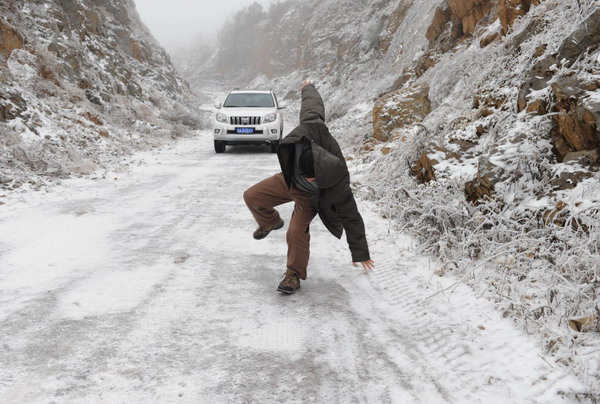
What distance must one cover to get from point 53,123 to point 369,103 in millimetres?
10836

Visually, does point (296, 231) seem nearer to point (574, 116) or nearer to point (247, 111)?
point (574, 116)

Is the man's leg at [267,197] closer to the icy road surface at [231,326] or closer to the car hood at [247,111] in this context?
the icy road surface at [231,326]

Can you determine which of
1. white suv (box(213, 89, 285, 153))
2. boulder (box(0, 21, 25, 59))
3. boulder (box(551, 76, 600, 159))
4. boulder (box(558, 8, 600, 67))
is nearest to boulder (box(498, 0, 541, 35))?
boulder (box(558, 8, 600, 67))

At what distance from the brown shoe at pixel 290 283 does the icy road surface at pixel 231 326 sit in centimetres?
8

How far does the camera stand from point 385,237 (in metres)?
4.96

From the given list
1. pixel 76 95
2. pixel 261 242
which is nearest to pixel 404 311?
pixel 261 242

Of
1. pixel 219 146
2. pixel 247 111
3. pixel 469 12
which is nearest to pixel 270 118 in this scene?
pixel 247 111

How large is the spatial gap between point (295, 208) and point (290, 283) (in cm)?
62

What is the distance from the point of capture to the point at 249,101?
12.9 meters

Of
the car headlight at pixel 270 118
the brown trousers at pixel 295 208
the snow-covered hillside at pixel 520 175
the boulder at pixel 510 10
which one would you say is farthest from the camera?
the car headlight at pixel 270 118

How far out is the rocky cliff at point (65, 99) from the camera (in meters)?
8.20

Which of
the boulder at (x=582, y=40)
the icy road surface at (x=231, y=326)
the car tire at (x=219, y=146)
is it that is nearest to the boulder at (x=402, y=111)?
the car tire at (x=219, y=146)

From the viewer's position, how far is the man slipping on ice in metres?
3.29

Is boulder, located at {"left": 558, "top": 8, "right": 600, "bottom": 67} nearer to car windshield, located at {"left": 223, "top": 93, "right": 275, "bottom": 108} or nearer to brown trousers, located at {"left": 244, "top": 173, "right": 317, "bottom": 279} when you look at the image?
brown trousers, located at {"left": 244, "top": 173, "right": 317, "bottom": 279}
